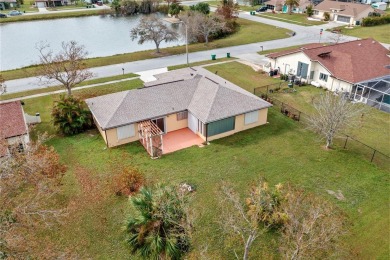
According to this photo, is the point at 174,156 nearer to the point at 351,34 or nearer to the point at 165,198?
the point at 165,198

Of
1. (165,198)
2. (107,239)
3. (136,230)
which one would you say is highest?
(165,198)

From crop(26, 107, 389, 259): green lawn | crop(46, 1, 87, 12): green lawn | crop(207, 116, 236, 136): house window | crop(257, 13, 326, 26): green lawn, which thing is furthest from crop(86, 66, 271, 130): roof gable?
crop(46, 1, 87, 12): green lawn

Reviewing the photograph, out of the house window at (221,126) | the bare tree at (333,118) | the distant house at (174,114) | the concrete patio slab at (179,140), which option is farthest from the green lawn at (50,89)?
the bare tree at (333,118)

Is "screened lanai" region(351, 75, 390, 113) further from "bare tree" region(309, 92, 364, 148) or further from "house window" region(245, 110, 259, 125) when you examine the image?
"house window" region(245, 110, 259, 125)

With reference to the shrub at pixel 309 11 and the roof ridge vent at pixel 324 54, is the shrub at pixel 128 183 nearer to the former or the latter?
the roof ridge vent at pixel 324 54

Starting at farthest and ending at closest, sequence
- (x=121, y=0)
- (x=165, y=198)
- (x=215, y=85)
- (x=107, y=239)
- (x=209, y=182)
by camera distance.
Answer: (x=121, y=0)
(x=215, y=85)
(x=209, y=182)
(x=107, y=239)
(x=165, y=198)

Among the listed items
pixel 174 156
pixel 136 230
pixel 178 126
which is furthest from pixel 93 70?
pixel 136 230
